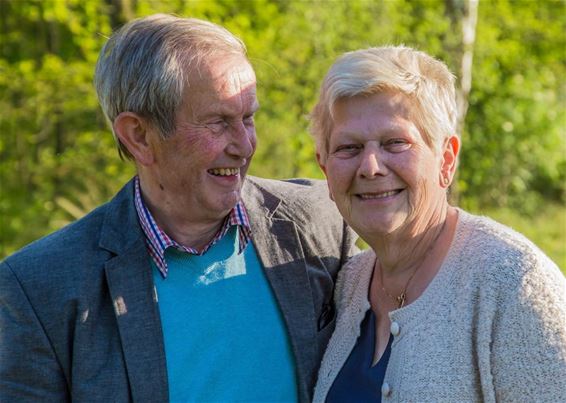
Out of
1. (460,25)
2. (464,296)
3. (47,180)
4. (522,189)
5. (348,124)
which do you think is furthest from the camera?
(522,189)

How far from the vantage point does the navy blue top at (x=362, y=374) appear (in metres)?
2.64

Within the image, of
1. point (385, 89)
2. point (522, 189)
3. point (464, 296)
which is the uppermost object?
point (385, 89)

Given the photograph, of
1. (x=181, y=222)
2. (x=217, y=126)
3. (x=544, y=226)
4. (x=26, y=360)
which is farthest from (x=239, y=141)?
(x=544, y=226)

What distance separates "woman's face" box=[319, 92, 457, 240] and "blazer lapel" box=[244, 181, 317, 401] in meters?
0.40

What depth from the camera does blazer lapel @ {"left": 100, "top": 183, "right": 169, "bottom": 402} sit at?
271cm

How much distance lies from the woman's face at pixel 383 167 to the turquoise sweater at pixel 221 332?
0.48 metres

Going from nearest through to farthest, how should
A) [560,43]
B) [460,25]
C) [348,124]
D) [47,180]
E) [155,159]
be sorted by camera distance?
[348,124] < [155,159] < [460,25] < [47,180] < [560,43]

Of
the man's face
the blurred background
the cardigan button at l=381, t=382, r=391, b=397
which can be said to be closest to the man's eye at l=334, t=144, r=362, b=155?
the man's face

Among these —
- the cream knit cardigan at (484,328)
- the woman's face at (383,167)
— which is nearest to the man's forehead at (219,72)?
the woman's face at (383,167)

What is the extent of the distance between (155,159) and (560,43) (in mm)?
10705

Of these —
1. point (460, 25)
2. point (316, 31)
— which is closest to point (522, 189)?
point (460, 25)

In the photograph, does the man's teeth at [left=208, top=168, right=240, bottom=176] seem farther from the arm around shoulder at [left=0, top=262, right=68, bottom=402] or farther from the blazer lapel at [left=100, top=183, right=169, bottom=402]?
the arm around shoulder at [left=0, top=262, right=68, bottom=402]

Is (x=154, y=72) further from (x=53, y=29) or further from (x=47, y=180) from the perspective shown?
(x=53, y=29)

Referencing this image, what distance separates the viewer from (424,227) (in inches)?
106
